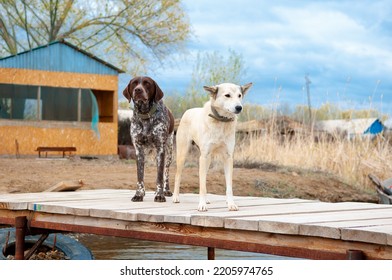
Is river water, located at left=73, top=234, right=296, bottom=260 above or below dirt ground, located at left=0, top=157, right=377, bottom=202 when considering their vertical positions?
below

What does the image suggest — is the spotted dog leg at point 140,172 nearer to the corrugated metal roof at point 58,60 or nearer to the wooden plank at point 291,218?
the wooden plank at point 291,218

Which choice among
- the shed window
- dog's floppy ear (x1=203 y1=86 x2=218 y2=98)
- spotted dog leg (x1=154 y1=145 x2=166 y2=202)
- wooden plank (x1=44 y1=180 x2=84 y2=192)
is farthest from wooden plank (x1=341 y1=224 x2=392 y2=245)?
the shed window

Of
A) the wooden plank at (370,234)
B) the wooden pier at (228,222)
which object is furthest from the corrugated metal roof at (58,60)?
the wooden plank at (370,234)

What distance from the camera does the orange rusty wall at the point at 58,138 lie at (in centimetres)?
2269

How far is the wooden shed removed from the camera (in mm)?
22859

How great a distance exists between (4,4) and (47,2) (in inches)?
66.0

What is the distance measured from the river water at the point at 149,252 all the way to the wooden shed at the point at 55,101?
10545 mm

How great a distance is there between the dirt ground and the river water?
6.54ft

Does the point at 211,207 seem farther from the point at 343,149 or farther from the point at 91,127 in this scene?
the point at 91,127

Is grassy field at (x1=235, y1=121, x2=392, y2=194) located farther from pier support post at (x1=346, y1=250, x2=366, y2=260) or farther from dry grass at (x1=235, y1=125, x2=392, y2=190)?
pier support post at (x1=346, y1=250, x2=366, y2=260)

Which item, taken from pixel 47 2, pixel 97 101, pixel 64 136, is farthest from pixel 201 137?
pixel 47 2

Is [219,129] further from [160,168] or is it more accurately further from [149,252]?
[149,252]
